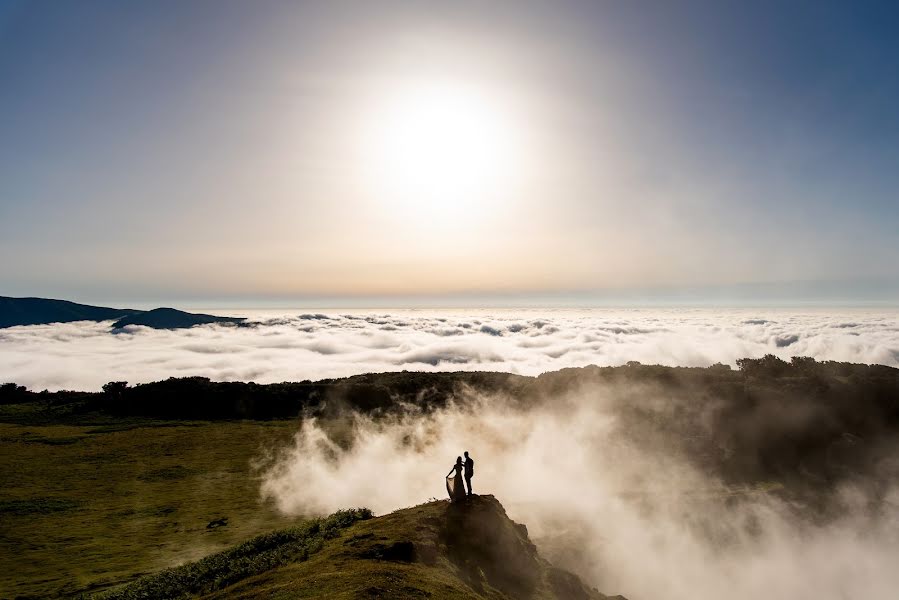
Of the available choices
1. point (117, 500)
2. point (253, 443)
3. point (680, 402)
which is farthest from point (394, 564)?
point (680, 402)

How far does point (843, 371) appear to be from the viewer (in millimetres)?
92062

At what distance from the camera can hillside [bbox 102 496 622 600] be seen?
68.2 feet

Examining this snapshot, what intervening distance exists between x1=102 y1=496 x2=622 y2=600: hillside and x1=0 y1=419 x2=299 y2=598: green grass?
46.2 ft

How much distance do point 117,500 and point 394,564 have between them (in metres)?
55.9

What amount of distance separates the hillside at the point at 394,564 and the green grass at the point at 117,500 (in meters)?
14.1

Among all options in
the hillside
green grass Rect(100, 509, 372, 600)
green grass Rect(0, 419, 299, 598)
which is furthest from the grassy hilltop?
green grass Rect(100, 509, 372, 600)

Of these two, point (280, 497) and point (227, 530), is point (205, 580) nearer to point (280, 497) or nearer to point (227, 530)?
point (227, 530)

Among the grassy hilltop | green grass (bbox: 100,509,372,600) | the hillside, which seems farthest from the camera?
the grassy hilltop

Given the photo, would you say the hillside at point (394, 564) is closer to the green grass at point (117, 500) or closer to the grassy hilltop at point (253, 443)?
the grassy hilltop at point (253, 443)

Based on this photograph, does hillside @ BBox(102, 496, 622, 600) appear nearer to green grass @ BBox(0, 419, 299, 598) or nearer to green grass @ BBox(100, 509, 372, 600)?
green grass @ BBox(100, 509, 372, 600)

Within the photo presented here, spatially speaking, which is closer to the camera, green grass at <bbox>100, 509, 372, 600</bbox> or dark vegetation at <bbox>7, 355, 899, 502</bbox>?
green grass at <bbox>100, 509, 372, 600</bbox>

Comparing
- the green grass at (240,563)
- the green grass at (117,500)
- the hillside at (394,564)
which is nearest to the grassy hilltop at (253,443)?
the green grass at (117,500)

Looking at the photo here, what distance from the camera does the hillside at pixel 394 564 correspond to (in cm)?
2078

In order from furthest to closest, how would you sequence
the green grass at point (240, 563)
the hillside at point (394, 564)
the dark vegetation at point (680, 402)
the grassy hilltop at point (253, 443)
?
the dark vegetation at point (680, 402) → the grassy hilltop at point (253, 443) → the green grass at point (240, 563) → the hillside at point (394, 564)
